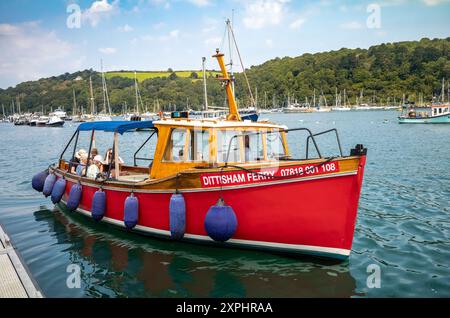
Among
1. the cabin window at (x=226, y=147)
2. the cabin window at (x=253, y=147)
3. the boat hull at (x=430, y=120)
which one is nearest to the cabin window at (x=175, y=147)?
the cabin window at (x=226, y=147)

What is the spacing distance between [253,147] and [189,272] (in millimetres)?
3522

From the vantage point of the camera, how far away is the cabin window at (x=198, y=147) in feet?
31.6

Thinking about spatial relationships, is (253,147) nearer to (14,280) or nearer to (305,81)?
(14,280)

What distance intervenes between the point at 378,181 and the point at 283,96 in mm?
168555

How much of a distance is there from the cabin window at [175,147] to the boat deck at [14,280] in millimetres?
4028

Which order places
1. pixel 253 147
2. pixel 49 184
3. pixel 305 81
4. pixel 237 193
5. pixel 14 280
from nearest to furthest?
pixel 14 280 → pixel 237 193 → pixel 253 147 → pixel 49 184 → pixel 305 81

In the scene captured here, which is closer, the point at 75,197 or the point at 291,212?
the point at 291,212

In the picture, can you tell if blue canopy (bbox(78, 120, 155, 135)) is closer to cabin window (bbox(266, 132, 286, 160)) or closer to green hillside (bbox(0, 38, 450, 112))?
cabin window (bbox(266, 132, 286, 160))

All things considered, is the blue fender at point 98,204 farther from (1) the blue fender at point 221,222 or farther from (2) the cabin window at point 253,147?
(2) the cabin window at point 253,147

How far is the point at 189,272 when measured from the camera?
848 centimetres

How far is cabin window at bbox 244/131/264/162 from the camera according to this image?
32.4 ft

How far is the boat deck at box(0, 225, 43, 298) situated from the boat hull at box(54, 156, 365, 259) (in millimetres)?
3337

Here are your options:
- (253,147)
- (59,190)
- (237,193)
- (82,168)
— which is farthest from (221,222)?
(59,190)
